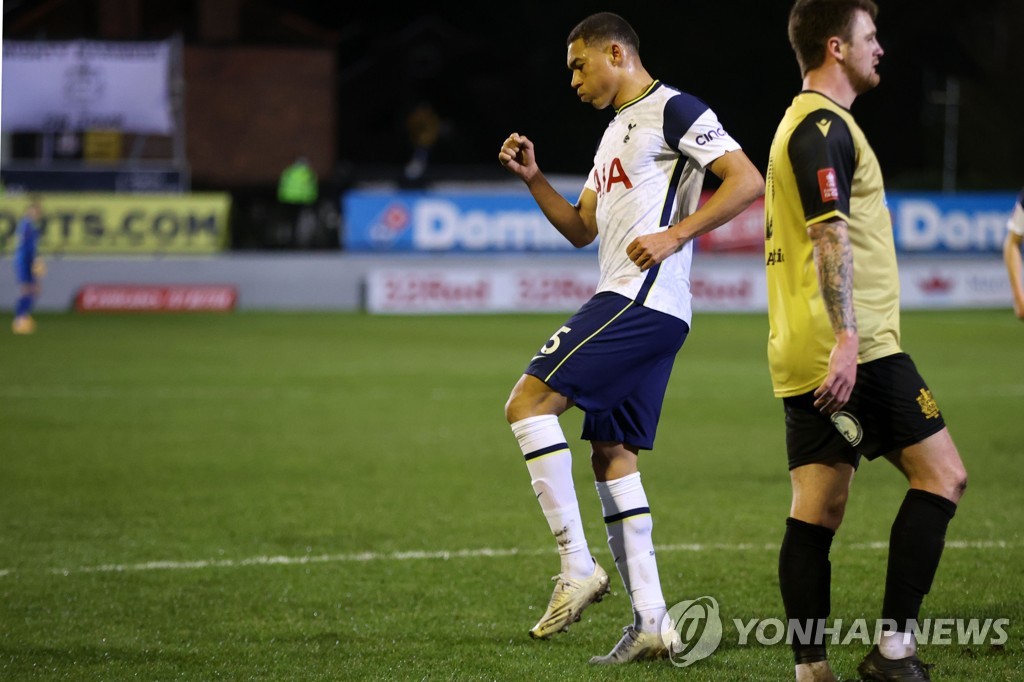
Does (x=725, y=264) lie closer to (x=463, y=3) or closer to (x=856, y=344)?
(x=856, y=344)

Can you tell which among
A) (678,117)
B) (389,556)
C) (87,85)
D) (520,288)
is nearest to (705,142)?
(678,117)

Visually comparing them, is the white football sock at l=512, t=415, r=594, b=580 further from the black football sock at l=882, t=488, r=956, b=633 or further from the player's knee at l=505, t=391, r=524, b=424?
the black football sock at l=882, t=488, r=956, b=633

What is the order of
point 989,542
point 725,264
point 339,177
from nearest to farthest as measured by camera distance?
point 989,542 < point 725,264 < point 339,177

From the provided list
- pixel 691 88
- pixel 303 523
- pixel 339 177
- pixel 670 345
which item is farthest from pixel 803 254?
pixel 691 88

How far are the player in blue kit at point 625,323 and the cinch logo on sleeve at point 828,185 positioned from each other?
2.22ft

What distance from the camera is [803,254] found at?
4.20m

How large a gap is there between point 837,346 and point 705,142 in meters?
1.07

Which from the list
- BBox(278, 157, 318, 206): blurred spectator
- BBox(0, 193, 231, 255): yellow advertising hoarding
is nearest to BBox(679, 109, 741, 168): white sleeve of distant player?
BBox(0, 193, 231, 255): yellow advertising hoarding

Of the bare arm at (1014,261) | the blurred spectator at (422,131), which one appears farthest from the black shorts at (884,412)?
the blurred spectator at (422,131)

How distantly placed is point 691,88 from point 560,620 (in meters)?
46.6

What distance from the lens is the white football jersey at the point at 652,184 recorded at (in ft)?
15.9

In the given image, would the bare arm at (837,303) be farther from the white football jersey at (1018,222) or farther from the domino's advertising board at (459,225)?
the domino's advertising board at (459,225)

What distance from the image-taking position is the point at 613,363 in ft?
15.8

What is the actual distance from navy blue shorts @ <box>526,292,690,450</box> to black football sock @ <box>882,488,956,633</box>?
97cm
